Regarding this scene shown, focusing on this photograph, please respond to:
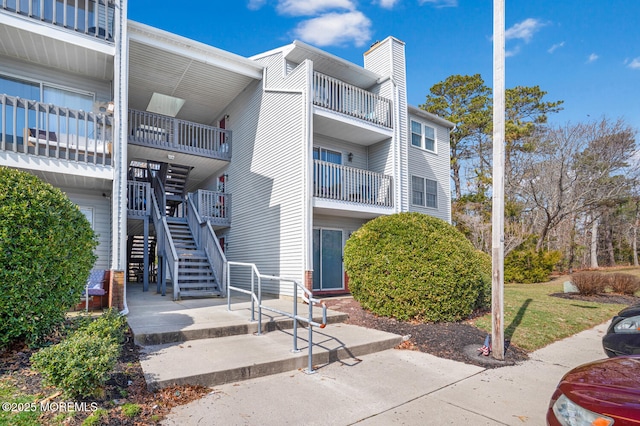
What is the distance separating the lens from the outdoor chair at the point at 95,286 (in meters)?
7.38

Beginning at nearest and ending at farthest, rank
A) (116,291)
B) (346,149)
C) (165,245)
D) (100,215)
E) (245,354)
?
(245,354), (116,291), (100,215), (165,245), (346,149)

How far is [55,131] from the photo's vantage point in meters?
7.78

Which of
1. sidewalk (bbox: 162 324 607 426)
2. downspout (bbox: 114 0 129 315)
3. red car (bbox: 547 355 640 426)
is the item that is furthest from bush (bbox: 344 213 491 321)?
downspout (bbox: 114 0 129 315)

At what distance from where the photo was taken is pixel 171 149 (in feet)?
40.7

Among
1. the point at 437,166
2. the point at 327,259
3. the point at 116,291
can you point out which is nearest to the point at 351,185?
the point at 327,259

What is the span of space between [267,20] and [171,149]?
21.1ft

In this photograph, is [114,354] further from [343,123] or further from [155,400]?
[343,123]

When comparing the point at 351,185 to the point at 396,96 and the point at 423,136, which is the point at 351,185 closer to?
the point at 396,96

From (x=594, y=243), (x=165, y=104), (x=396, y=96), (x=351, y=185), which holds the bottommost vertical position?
(x=594, y=243)

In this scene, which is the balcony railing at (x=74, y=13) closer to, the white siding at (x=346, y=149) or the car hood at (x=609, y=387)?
the white siding at (x=346, y=149)

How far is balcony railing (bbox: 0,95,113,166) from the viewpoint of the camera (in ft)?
23.7

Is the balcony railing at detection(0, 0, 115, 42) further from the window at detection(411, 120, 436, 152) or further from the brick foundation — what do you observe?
the window at detection(411, 120, 436, 152)

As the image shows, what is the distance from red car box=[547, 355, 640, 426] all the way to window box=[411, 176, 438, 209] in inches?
483

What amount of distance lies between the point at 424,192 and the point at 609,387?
1338cm
